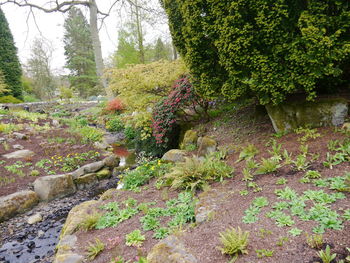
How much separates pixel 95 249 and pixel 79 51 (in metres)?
28.0


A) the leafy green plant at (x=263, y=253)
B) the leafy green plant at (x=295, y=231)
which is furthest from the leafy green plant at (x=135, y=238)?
the leafy green plant at (x=295, y=231)

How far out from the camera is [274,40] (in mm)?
3631

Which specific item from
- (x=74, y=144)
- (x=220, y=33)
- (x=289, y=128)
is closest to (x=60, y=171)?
(x=74, y=144)

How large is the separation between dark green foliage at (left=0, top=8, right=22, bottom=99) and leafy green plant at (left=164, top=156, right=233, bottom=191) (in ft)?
80.5

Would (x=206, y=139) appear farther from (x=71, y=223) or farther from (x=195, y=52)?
(x=71, y=223)

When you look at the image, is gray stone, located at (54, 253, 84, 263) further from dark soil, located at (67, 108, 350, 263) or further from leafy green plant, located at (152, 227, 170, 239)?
leafy green plant, located at (152, 227, 170, 239)

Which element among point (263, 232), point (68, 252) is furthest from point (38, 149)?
point (263, 232)

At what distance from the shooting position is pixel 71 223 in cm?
380

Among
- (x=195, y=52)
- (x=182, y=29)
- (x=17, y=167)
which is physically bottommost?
(x=17, y=167)

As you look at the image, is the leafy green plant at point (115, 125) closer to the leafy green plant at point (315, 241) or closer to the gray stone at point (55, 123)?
the gray stone at point (55, 123)

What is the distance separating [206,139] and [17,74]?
24966 mm

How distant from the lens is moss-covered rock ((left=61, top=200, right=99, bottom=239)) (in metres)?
3.67

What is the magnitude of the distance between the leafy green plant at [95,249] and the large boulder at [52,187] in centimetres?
344

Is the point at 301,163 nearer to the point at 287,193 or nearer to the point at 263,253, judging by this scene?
the point at 287,193
